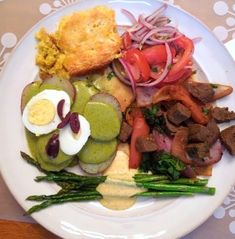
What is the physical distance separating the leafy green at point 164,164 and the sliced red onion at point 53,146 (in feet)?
1.71

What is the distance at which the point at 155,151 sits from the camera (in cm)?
254

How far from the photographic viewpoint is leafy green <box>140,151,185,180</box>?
250 cm

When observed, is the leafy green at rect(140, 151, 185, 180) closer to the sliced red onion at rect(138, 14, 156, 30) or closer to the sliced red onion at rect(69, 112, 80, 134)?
A: the sliced red onion at rect(69, 112, 80, 134)

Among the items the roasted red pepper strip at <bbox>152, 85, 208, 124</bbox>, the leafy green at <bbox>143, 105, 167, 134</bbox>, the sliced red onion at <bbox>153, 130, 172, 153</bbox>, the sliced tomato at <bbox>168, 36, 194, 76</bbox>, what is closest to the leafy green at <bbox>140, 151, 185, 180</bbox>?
the sliced red onion at <bbox>153, 130, 172, 153</bbox>

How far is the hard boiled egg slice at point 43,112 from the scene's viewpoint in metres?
2.42

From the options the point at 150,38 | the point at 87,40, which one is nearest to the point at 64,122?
the point at 87,40

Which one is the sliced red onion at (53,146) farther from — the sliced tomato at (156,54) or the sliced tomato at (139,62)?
the sliced tomato at (156,54)

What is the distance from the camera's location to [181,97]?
2.55 meters

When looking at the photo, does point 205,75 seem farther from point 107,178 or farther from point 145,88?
point 107,178

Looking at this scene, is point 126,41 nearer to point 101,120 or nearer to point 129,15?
point 129,15

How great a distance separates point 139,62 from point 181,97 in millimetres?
326

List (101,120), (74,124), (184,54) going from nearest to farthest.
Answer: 1. (74,124)
2. (101,120)
3. (184,54)

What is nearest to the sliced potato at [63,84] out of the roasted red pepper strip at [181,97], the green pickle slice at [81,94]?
the green pickle slice at [81,94]

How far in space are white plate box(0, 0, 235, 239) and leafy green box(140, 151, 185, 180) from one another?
0.17 meters
